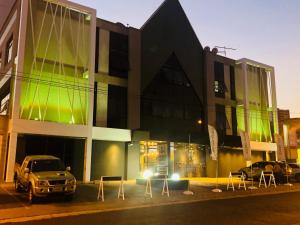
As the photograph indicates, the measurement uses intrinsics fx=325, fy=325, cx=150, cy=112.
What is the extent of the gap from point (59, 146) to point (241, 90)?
23.9 meters

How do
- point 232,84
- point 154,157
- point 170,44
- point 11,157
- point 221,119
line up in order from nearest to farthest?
point 11,157 → point 154,157 → point 170,44 → point 221,119 → point 232,84

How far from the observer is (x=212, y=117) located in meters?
35.5

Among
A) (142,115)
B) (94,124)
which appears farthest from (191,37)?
(94,124)

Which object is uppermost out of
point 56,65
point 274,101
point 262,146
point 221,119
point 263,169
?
point 274,101

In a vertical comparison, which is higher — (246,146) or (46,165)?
(246,146)

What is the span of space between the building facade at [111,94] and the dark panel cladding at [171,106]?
0.10 metres

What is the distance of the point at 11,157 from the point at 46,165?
8186 mm

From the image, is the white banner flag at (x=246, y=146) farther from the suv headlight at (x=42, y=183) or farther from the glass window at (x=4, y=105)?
the glass window at (x=4, y=105)

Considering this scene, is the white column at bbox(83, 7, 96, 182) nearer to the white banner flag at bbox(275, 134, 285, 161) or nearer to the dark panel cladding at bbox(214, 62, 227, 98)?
the white banner flag at bbox(275, 134, 285, 161)

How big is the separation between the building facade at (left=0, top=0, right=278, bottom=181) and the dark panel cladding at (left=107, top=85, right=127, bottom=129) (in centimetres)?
9

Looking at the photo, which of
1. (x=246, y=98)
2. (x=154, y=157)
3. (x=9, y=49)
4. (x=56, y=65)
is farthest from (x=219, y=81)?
(x=9, y=49)

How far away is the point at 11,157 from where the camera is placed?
2247 centimetres

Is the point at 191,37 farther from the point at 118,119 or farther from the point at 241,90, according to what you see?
the point at 118,119

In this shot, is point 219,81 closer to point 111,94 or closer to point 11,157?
point 111,94
